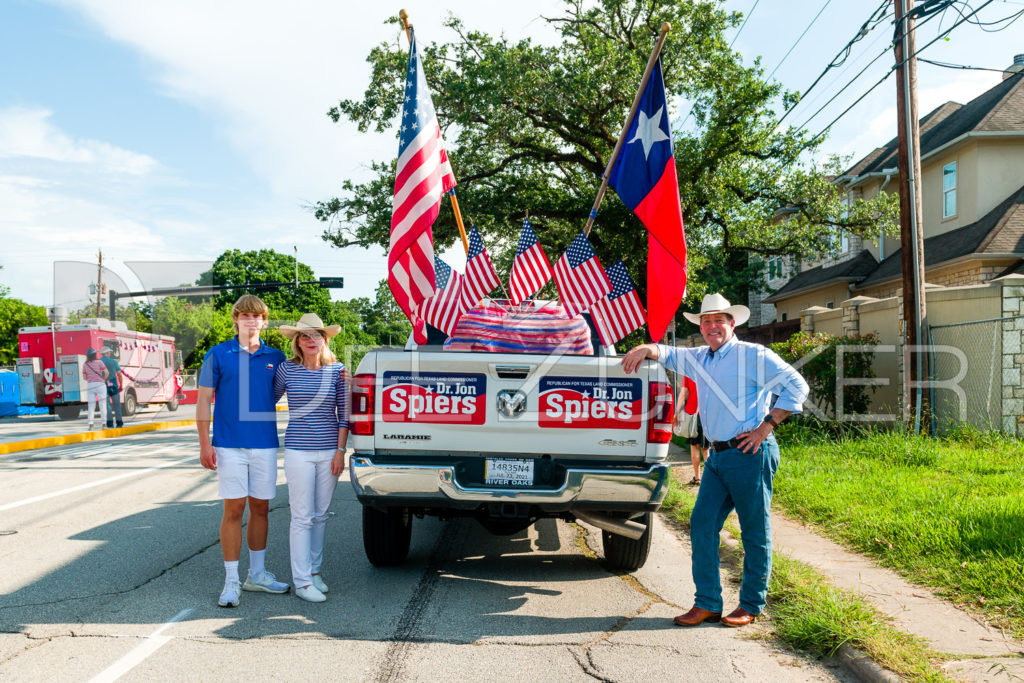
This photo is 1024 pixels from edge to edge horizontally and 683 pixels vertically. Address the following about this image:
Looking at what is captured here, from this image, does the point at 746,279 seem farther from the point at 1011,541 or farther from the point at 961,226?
the point at 1011,541

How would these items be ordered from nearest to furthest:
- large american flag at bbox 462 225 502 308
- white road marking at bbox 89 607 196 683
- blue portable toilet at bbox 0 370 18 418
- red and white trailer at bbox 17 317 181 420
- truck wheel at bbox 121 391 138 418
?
white road marking at bbox 89 607 196 683 → large american flag at bbox 462 225 502 308 → red and white trailer at bbox 17 317 181 420 → blue portable toilet at bbox 0 370 18 418 → truck wheel at bbox 121 391 138 418

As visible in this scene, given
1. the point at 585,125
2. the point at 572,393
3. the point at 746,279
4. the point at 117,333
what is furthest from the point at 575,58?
the point at 746,279

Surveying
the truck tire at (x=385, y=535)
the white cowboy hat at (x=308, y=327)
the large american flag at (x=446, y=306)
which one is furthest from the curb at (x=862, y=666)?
the large american flag at (x=446, y=306)

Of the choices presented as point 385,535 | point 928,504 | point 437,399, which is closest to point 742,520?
point 437,399

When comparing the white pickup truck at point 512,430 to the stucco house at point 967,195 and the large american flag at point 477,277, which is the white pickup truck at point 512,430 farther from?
the stucco house at point 967,195

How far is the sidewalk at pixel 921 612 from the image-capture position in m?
3.80

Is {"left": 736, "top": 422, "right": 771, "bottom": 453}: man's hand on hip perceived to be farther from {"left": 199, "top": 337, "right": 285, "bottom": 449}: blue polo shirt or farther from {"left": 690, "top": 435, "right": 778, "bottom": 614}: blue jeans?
{"left": 199, "top": 337, "right": 285, "bottom": 449}: blue polo shirt

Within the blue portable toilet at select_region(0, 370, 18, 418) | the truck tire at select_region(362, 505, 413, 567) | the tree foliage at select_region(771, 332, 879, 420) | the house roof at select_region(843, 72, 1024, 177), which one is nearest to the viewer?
the truck tire at select_region(362, 505, 413, 567)

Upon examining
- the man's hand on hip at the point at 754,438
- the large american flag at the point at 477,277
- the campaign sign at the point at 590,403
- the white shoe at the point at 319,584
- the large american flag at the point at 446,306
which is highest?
→ the large american flag at the point at 477,277

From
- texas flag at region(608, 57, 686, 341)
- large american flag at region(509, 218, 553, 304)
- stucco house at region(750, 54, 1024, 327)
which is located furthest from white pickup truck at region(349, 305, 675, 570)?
stucco house at region(750, 54, 1024, 327)

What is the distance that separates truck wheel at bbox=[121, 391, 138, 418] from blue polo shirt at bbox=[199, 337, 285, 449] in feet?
79.8

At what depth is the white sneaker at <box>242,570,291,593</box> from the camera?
518cm

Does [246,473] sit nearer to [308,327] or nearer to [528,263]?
[308,327]

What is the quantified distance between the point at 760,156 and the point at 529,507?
15.3 m
